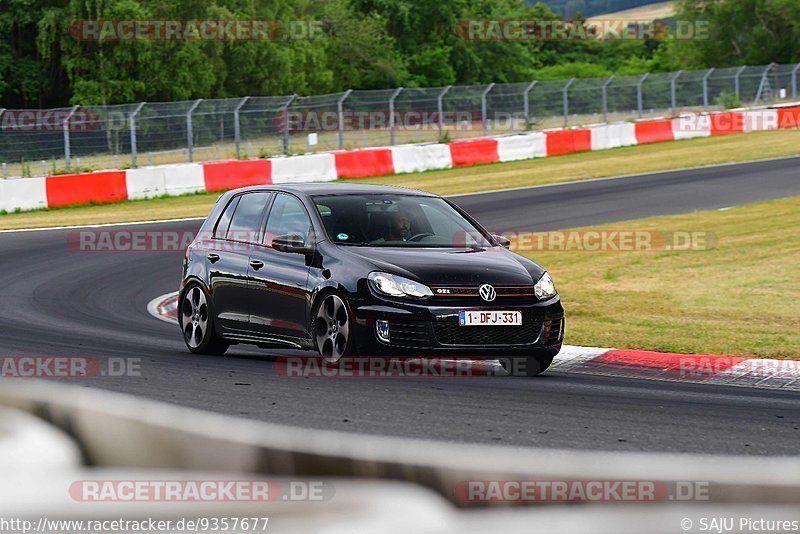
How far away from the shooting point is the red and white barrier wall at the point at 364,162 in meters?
29.2

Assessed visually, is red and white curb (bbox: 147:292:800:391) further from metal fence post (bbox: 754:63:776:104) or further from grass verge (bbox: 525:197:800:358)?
metal fence post (bbox: 754:63:776:104)

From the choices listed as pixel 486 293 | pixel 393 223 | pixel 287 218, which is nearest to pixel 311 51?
pixel 287 218

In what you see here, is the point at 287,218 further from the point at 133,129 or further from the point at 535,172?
the point at 535,172

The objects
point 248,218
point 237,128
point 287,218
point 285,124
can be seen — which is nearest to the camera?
point 287,218

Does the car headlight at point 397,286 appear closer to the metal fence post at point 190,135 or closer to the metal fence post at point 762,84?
the metal fence post at point 190,135

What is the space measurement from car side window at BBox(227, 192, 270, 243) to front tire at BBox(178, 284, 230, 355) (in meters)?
0.59

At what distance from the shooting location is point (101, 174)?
2988cm

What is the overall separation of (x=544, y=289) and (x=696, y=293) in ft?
16.7

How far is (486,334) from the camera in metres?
9.76

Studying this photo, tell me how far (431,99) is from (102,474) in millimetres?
34588

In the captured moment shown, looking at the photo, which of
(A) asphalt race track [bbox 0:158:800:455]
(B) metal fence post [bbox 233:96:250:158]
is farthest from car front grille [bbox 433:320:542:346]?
(B) metal fence post [bbox 233:96:250:158]

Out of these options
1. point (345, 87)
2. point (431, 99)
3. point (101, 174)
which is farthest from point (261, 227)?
point (345, 87)

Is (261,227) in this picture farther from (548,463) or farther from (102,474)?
(548,463)

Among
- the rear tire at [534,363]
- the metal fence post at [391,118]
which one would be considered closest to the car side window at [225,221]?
the rear tire at [534,363]
